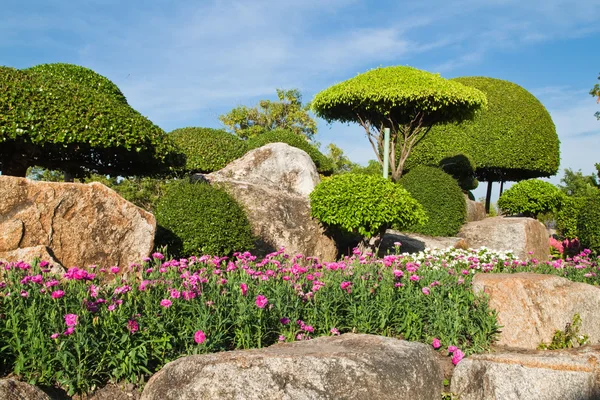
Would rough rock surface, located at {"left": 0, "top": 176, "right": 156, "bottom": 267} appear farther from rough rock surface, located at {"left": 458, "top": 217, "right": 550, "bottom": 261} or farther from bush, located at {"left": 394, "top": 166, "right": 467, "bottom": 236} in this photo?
rough rock surface, located at {"left": 458, "top": 217, "right": 550, "bottom": 261}

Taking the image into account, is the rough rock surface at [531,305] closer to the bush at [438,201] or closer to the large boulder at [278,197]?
the large boulder at [278,197]

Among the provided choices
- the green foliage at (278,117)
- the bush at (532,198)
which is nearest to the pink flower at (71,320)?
the bush at (532,198)

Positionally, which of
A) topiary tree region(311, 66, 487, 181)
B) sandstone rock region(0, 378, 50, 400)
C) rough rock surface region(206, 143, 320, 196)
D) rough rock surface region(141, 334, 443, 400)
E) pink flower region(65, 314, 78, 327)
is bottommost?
sandstone rock region(0, 378, 50, 400)

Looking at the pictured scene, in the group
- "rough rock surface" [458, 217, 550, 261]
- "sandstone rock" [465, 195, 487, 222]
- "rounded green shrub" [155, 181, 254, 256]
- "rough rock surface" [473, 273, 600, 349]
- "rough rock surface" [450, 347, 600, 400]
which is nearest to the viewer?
"rough rock surface" [450, 347, 600, 400]

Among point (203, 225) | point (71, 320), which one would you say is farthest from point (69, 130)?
point (71, 320)

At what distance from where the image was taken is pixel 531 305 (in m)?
5.97

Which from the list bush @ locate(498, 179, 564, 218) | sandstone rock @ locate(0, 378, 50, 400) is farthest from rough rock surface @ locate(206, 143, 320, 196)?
bush @ locate(498, 179, 564, 218)

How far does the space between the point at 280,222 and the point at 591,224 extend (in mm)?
7589

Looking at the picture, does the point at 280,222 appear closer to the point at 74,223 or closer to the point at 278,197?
the point at 278,197

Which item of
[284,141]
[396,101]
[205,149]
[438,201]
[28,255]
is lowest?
[28,255]

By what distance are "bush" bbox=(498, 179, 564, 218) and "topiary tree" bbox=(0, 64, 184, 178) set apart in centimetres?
1475

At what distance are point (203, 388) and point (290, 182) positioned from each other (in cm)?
1009

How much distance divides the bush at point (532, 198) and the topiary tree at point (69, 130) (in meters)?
14.8

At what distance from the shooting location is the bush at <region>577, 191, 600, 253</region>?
12.8 metres
